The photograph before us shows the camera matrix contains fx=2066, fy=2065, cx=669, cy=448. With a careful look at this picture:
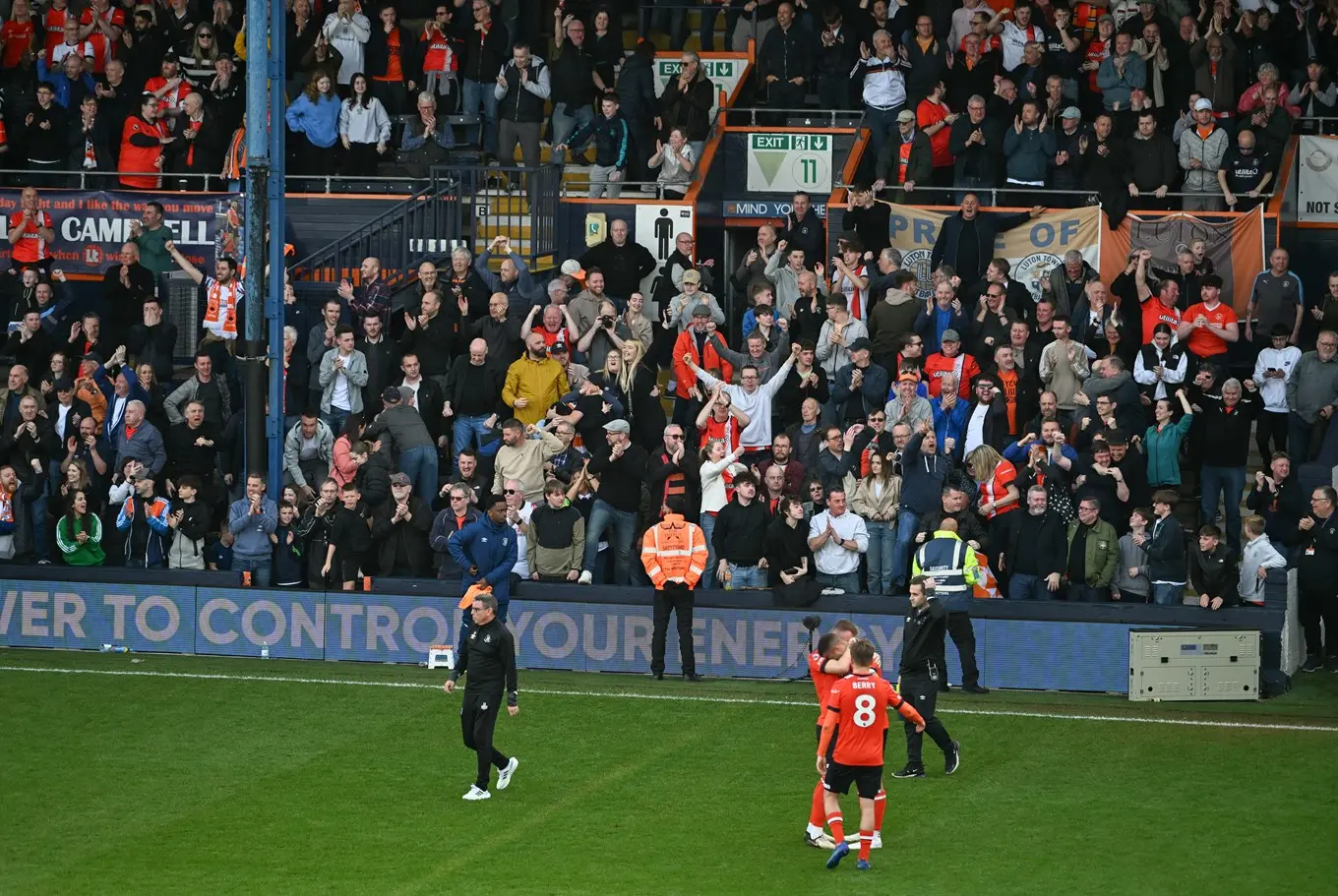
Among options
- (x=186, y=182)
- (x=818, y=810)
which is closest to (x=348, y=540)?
(x=818, y=810)

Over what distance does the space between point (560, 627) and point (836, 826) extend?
23.1 ft

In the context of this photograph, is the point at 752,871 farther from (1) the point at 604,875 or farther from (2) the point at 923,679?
(2) the point at 923,679

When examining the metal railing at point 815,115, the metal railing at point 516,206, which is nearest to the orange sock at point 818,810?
the metal railing at point 516,206

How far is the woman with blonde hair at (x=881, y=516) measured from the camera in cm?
2036

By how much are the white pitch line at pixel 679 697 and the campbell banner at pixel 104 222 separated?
757cm

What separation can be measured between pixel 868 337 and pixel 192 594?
783 cm

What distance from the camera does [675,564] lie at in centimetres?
1953

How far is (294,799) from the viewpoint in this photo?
51.9 feet

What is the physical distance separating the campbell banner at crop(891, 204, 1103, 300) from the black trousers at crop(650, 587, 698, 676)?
22.7 ft

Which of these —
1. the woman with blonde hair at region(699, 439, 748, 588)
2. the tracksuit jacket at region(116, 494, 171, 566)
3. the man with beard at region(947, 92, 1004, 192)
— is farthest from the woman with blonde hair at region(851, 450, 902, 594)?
the tracksuit jacket at region(116, 494, 171, 566)

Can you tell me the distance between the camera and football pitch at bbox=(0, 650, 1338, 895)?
13836 mm

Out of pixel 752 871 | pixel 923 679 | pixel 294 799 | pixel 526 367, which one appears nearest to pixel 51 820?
pixel 294 799

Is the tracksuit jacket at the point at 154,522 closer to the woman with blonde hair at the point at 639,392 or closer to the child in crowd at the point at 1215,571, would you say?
the woman with blonde hair at the point at 639,392

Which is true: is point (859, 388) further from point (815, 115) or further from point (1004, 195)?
point (815, 115)
